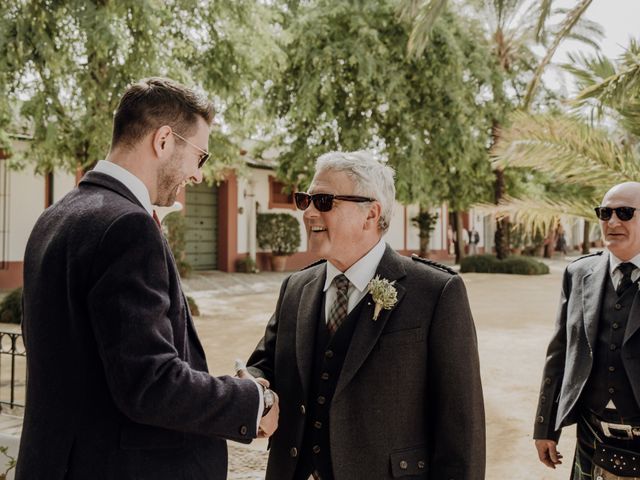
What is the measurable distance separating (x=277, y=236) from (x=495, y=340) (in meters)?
14.7

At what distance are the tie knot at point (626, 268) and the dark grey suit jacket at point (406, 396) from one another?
112cm

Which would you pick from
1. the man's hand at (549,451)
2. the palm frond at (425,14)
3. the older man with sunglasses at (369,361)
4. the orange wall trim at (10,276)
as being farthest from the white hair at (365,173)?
the orange wall trim at (10,276)

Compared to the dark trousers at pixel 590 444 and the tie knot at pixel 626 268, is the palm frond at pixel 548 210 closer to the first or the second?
the tie knot at pixel 626 268

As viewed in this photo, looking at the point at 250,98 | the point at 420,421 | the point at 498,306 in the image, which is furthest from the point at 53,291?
the point at 498,306

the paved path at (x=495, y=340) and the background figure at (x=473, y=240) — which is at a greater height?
the background figure at (x=473, y=240)

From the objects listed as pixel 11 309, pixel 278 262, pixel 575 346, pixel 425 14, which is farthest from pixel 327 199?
pixel 278 262

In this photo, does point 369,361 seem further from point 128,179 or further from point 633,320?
point 633,320

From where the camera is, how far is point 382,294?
2.25 meters

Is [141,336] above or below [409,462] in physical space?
above

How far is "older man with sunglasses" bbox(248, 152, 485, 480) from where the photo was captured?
216cm

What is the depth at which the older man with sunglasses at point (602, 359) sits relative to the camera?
2.73 m

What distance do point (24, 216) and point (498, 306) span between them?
491 inches

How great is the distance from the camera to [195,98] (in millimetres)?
1998

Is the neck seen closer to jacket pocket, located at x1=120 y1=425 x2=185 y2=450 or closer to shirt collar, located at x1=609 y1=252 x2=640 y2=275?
jacket pocket, located at x1=120 y1=425 x2=185 y2=450
